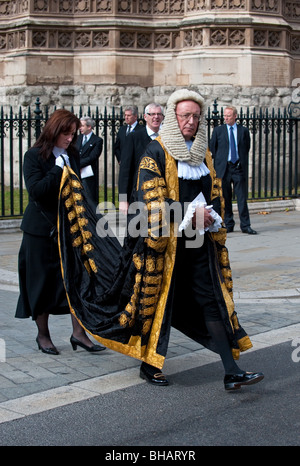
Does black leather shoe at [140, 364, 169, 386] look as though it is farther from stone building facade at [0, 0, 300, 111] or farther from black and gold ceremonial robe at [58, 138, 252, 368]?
stone building facade at [0, 0, 300, 111]

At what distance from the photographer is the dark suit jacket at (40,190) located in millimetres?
6283

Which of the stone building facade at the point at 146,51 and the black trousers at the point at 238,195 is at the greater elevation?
the stone building facade at the point at 146,51

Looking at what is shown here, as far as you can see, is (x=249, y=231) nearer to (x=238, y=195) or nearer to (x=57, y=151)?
(x=238, y=195)

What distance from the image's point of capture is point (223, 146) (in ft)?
42.5

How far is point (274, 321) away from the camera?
7.61 meters

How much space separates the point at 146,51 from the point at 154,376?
48.7 feet

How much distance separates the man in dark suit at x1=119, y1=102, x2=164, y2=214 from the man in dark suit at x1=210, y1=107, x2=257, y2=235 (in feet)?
10.5

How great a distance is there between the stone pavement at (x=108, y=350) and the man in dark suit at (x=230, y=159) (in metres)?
1.51

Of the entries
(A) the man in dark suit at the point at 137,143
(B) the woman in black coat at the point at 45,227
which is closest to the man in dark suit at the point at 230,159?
(A) the man in dark suit at the point at 137,143

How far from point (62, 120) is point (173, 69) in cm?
1362

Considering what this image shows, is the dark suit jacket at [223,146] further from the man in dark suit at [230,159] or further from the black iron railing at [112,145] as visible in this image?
the black iron railing at [112,145]

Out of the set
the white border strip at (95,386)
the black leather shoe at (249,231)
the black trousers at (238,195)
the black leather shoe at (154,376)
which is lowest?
the white border strip at (95,386)

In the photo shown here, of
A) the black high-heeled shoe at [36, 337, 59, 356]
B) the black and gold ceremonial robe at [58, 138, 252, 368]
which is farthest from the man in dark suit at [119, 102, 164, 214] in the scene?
the black and gold ceremonial robe at [58, 138, 252, 368]

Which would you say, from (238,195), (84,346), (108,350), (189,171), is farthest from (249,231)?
(189,171)
